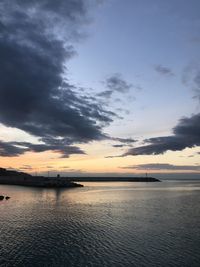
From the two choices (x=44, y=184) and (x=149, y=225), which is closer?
(x=149, y=225)

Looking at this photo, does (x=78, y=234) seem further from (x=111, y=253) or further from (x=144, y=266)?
(x=144, y=266)

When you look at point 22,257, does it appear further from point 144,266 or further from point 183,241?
point 183,241

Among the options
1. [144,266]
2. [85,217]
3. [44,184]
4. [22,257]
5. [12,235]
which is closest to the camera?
[144,266]

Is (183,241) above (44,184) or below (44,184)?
below

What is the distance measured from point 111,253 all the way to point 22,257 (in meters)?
9.32

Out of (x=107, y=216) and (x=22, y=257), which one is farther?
(x=107, y=216)

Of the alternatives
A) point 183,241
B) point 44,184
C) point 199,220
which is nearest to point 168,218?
point 199,220

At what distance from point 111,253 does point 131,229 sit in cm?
1440

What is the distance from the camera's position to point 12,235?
142ft

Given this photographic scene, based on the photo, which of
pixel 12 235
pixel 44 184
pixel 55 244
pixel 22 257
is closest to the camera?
pixel 22 257

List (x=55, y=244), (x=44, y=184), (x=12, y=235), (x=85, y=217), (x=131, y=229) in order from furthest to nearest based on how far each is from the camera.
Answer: (x=44, y=184)
(x=85, y=217)
(x=131, y=229)
(x=12, y=235)
(x=55, y=244)

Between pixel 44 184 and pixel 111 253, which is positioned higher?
pixel 44 184

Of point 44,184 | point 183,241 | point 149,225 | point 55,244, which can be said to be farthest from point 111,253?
point 44,184

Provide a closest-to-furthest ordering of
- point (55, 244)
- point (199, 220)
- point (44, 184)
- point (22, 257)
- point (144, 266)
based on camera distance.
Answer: point (144, 266) → point (22, 257) → point (55, 244) → point (199, 220) → point (44, 184)
